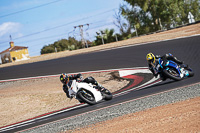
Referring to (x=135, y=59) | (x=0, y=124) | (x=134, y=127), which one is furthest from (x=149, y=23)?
(x=134, y=127)

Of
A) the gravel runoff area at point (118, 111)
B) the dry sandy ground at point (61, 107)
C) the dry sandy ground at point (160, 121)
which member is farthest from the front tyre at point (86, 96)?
the dry sandy ground at point (61, 107)

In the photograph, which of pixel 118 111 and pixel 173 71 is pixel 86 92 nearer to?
pixel 118 111

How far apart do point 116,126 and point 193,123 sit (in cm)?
221

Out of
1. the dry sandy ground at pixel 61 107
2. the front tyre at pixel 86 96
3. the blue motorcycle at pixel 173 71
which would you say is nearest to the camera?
the dry sandy ground at pixel 61 107

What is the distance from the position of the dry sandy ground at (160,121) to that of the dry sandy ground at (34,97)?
7337 mm

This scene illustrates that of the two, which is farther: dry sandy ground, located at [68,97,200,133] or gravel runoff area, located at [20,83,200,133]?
gravel runoff area, located at [20,83,200,133]

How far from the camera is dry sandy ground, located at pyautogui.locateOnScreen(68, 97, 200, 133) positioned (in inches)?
258

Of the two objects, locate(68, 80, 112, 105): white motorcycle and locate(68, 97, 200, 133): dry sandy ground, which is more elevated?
locate(68, 80, 112, 105): white motorcycle

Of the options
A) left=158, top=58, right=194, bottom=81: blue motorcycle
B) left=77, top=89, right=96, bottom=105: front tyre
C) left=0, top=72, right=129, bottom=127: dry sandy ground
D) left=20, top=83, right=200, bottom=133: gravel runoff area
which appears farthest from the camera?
left=0, top=72, right=129, bottom=127: dry sandy ground

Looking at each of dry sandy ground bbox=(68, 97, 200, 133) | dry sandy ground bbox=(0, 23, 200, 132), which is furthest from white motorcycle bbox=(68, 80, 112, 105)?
dry sandy ground bbox=(0, 23, 200, 132)

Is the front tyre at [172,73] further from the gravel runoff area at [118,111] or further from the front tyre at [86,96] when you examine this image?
the front tyre at [86,96]

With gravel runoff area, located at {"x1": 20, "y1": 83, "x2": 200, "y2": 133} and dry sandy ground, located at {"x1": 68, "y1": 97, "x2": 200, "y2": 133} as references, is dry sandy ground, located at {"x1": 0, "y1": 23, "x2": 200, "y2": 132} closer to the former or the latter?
dry sandy ground, located at {"x1": 68, "y1": 97, "x2": 200, "y2": 133}

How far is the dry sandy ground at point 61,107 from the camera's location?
696 cm

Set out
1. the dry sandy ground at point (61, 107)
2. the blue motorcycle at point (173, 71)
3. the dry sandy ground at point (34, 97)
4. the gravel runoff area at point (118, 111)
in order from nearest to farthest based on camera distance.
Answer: the dry sandy ground at point (61, 107) → the gravel runoff area at point (118, 111) → the blue motorcycle at point (173, 71) → the dry sandy ground at point (34, 97)
